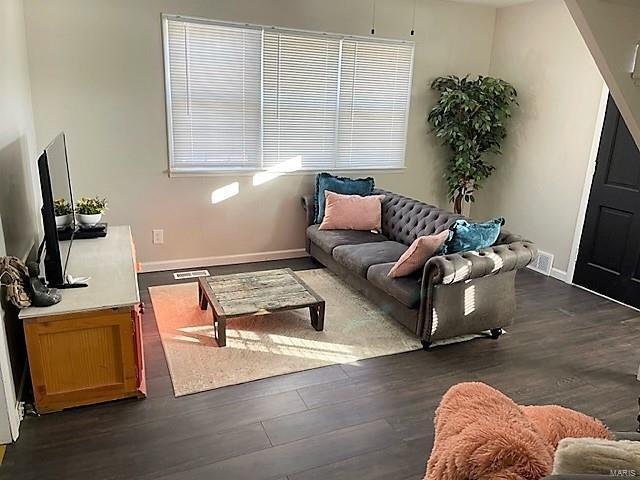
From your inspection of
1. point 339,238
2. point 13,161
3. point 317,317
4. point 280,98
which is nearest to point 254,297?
point 317,317

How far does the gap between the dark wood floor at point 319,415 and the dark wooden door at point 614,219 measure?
787 millimetres

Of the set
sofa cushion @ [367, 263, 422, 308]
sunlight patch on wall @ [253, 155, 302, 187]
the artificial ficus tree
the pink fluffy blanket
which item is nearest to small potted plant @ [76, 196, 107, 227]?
sunlight patch on wall @ [253, 155, 302, 187]

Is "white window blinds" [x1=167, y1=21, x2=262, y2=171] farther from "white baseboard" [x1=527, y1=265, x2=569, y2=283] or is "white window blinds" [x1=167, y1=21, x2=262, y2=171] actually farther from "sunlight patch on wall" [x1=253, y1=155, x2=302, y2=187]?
"white baseboard" [x1=527, y1=265, x2=569, y2=283]

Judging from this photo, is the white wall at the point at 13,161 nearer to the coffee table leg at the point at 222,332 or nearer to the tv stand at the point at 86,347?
the tv stand at the point at 86,347

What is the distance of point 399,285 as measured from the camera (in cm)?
318

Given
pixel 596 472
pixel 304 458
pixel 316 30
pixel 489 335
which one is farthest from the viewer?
pixel 316 30

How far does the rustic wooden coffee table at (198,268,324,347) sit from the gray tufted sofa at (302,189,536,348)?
505 mm

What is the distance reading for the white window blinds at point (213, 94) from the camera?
13.4 ft

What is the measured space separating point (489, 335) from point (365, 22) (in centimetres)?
310

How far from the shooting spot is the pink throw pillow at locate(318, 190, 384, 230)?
439 centimetres

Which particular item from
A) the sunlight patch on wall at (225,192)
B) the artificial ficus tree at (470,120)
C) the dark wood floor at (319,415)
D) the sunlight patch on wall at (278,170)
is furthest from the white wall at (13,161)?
the artificial ficus tree at (470,120)

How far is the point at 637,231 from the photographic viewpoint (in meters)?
3.90

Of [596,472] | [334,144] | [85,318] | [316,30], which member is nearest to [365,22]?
[316,30]

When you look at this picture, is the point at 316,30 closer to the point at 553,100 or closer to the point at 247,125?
the point at 247,125
